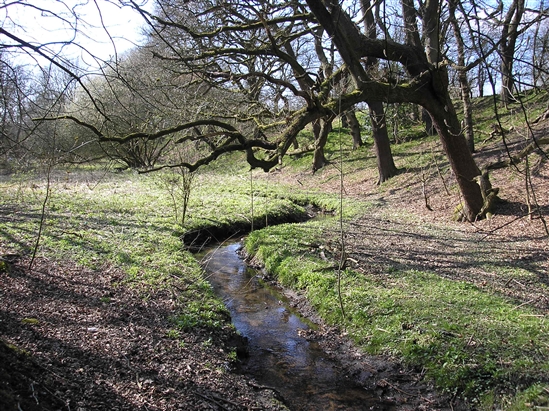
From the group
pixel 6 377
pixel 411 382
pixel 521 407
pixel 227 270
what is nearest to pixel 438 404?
pixel 411 382

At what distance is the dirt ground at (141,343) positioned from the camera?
3727mm

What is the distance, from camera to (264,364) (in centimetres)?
568

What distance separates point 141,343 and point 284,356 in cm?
195

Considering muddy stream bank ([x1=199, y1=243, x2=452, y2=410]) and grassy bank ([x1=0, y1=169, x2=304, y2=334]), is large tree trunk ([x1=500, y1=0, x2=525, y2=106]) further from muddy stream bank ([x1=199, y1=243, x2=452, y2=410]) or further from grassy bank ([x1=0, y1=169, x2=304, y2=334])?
grassy bank ([x1=0, y1=169, x2=304, y2=334])

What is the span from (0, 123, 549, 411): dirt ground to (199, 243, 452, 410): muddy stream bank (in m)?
0.03

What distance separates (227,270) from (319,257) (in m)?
2.17

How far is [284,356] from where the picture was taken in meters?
5.90

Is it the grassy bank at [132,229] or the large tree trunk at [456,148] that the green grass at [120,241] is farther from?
the large tree trunk at [456,148]

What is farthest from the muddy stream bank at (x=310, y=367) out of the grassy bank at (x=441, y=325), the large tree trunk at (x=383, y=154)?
the large tree trunk at (x=383, y=154)

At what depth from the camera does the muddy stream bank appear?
4855 mm

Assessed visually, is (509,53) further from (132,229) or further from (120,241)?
(132,229)

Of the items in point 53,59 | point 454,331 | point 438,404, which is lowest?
point 438,404

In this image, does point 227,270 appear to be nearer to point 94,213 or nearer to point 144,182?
point 94,213

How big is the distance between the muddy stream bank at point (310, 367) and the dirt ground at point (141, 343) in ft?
0.09
